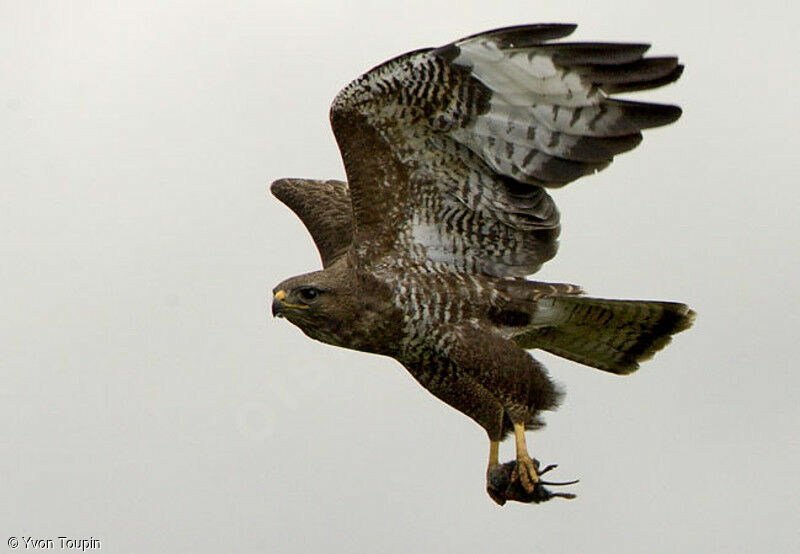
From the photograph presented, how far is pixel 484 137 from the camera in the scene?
15.6 metres

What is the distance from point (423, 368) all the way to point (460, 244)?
1.05 metres

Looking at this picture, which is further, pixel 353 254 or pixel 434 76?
pixel 353 254

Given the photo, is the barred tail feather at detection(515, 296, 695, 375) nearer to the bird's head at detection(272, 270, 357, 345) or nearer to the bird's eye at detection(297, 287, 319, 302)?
the bird's head at detection(272, 270, 357, 345)

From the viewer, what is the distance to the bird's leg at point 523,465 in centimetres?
1575

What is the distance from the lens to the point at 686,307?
1642 centimetres

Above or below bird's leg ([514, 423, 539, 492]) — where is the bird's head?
above

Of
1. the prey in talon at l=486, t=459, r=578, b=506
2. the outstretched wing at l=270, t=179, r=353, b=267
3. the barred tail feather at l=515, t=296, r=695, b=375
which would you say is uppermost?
the outstretched wing at l=270, t=179, r=353, b=267

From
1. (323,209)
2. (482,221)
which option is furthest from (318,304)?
(323,209)

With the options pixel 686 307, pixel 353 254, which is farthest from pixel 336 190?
pixel 686 307

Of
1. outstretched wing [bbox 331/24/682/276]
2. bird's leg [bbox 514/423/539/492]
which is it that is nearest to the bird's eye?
→ outstretched wing [bbox 331/24/682/276]

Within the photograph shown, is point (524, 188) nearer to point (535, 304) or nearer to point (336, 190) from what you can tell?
point (535, 304)

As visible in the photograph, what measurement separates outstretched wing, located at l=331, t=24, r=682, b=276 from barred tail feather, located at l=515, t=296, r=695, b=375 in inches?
18.2

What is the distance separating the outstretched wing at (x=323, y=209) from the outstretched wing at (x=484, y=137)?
1397 mm

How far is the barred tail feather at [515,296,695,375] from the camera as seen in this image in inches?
645
